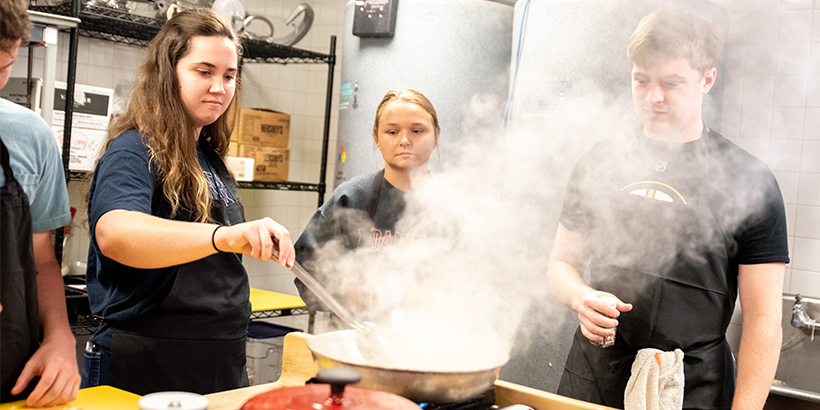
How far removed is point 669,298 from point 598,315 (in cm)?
→ 26

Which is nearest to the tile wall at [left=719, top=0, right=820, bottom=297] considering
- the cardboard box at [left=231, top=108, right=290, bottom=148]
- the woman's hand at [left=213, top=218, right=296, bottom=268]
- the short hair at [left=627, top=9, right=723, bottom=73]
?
the short hair at [left=627, top=9, right=723, bottom=73]

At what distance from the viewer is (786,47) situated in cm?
322

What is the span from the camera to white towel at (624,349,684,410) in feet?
4.91

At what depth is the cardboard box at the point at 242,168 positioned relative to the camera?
3.38 metres

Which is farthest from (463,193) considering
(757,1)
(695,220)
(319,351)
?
(757,1)

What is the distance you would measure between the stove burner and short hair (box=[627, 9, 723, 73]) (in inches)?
34.5

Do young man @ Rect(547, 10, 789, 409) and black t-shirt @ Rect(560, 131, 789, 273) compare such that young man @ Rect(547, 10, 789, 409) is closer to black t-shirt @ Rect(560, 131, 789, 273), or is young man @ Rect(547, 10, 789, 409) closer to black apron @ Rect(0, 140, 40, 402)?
black t-shirt @ Rect(560, 131, 789, 273)

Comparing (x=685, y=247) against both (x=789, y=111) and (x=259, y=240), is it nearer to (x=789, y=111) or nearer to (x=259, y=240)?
(x=259, y=240)

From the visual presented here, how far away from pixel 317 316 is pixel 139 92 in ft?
7.63

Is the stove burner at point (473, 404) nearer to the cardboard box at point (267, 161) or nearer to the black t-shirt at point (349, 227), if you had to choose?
the black t-shirt at point (349, 227)

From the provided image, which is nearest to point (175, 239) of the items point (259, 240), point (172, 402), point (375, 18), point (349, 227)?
point (259, 240)

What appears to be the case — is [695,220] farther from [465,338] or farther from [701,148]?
[465,338]

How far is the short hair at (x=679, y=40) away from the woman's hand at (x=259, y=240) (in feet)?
3.19

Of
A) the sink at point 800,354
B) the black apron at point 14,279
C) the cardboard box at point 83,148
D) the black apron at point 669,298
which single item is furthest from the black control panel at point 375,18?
the sink at point 800,354
